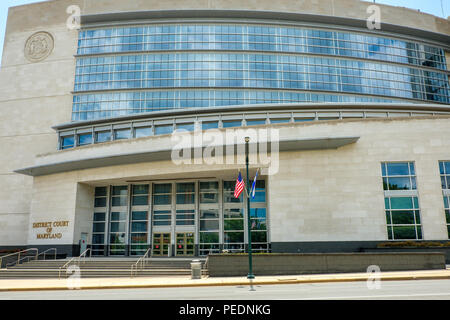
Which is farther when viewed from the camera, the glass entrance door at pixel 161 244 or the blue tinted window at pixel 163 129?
the blue tinted window at pixel 163 129

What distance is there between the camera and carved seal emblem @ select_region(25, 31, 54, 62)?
46.7 m

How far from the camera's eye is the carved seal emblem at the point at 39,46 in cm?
4672

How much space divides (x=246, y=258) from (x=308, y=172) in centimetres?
934

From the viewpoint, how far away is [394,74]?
4603cm

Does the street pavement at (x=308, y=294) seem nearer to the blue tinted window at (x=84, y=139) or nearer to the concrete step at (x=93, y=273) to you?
the concrete step at (x=93, y=273)

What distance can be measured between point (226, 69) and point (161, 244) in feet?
72.2

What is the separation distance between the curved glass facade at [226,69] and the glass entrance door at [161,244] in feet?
50.9

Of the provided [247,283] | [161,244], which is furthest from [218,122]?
[247,283]

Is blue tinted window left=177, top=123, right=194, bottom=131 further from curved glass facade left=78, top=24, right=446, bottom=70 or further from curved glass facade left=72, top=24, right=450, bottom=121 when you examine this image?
curved glass facade left=78, top=24, right=446, bottom=70

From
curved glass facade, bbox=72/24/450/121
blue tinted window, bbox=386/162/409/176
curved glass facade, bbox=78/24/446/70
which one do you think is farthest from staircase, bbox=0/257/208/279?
curved glass facade, bbox=78/24/446/70

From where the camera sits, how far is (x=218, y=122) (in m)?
38.1

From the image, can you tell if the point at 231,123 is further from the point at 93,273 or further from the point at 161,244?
the point at 93,273

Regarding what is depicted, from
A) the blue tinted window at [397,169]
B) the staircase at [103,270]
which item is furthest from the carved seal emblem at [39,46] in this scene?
the blue tinted window at [397,169]

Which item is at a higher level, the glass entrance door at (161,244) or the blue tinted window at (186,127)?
the blue tinted window at (186,127)
